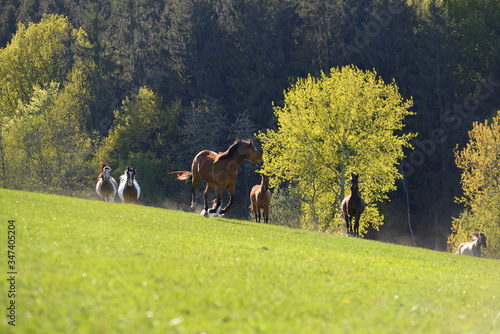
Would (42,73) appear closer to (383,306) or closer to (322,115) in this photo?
(322,115)

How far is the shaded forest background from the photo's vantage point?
74.1 metres

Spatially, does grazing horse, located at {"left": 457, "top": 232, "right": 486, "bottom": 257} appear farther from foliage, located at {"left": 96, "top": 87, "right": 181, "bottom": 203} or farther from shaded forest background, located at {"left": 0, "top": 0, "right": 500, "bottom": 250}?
foliage, located at {"left": 96, "top": 87, "right": 181, "bottom": 203}

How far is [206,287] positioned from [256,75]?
236 feet

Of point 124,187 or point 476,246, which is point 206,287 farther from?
point 476,246

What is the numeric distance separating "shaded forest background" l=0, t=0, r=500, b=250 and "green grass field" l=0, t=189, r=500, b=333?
50.3 meters

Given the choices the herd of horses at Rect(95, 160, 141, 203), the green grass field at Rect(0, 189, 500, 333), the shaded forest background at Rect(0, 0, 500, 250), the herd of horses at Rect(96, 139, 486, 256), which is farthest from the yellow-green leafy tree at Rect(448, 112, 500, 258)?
the green grass field at Rect(0, 189, 500, 333)

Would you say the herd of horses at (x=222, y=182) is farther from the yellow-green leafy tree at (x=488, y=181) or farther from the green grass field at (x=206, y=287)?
the green grass field at (x=206, y=287)

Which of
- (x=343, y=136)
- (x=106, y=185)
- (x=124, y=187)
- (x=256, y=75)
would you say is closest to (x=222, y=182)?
(x=124, y=187)

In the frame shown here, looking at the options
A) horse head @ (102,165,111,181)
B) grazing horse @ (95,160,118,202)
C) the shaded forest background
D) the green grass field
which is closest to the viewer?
the green grass field

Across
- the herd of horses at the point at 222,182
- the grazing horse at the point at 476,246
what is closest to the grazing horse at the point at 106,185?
the herd of horses at the point at 222,182

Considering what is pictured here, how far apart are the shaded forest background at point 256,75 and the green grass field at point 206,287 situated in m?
50.3

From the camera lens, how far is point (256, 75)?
81938mm

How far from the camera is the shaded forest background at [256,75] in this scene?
74.1 meters

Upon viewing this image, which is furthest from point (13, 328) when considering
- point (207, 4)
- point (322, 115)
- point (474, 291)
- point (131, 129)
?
point (207, 4)
